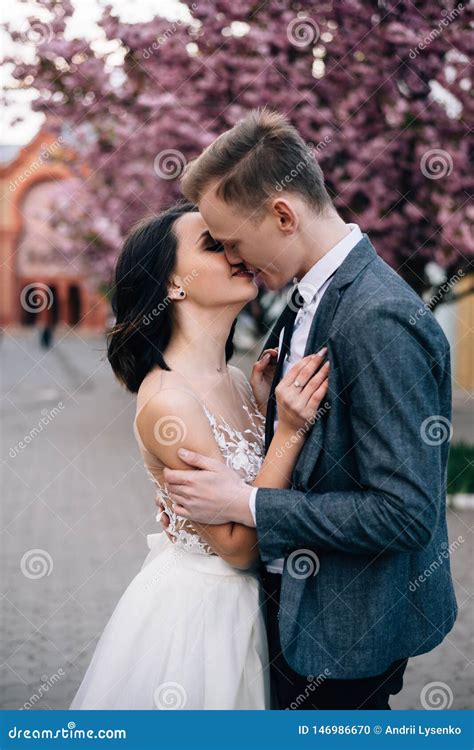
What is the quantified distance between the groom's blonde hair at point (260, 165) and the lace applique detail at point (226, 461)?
70cm

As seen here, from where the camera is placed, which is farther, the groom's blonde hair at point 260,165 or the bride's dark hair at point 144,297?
the bride's dark hair at point 144,297

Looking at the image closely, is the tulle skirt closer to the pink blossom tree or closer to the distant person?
the pink blossom tree

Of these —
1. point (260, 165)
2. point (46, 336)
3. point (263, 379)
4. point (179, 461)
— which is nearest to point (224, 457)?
point (179, 461)

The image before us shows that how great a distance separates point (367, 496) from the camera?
219 cm

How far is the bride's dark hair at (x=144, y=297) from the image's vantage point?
2.82 metres

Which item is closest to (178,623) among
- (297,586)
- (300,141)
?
(297,586)

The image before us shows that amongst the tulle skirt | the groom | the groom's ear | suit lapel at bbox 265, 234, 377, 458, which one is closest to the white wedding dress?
the tulle skirt

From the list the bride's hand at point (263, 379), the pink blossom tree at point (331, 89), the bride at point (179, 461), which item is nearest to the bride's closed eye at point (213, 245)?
the bride at point (179, 461)

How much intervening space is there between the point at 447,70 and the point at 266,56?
140 cm

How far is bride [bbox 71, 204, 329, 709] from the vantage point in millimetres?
2674

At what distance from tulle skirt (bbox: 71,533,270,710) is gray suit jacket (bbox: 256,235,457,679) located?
1.20ft

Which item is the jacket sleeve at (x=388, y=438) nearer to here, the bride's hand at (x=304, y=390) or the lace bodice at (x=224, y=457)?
the bride's hand at (x=304, y=390)

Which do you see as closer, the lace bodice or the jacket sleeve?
the jacket sleeve

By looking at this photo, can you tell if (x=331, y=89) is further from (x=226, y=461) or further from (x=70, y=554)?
(x=226, y=461)
